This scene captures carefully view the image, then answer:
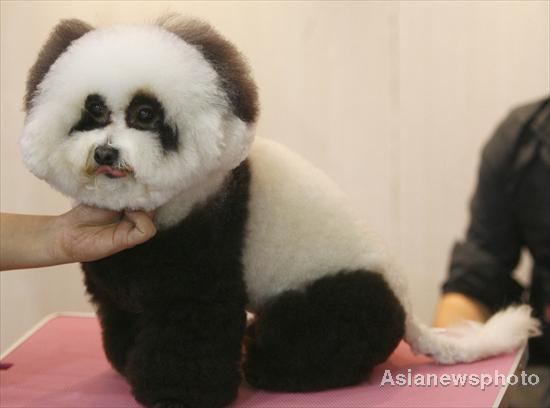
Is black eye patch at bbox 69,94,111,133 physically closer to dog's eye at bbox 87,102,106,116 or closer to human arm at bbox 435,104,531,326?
dog's eye at bbox 87,102,106,116

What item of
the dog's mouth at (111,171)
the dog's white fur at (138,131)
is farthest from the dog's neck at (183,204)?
the dog's mouth at (111,171)

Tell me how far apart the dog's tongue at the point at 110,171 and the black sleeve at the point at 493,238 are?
58 centimetres

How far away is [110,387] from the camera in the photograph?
111 cm

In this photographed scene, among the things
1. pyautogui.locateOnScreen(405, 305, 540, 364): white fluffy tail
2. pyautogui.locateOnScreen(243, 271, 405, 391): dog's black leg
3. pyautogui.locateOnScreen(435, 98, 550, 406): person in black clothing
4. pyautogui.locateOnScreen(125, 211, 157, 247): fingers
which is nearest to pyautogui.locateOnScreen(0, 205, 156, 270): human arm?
pyautogui.locateOnScreen(125, 211, 157, 247): fingers

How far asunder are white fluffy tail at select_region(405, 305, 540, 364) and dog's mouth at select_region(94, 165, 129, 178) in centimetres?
49

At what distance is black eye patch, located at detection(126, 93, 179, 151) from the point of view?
0.85 m

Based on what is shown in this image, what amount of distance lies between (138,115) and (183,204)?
0.14 m

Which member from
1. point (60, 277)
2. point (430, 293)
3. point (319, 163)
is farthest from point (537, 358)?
point (60, 277)

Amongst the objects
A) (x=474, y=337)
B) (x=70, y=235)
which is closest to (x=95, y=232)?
(x=70, y=235)

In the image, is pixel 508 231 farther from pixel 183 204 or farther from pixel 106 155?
pixel 106 155

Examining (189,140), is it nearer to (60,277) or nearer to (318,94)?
(318,94)

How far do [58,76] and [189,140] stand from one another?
0.57ft

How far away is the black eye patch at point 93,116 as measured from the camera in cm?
85

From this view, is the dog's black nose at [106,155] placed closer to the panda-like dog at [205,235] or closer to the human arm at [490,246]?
the panda-like dog at [205,235]
